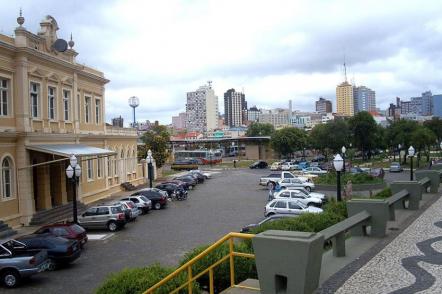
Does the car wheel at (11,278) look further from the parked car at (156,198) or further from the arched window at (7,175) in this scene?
the parked car at (156,198)

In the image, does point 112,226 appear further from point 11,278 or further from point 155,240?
point 11,278

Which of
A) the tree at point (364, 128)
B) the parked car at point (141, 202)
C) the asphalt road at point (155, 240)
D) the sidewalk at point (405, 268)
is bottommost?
the asphalt road at point (155, 240)

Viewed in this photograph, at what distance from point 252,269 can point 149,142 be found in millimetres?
57065

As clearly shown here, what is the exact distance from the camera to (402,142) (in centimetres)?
7162

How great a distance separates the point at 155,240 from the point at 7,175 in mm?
11093

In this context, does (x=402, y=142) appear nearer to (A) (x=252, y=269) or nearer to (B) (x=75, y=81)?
(B) (x=75, y=81)

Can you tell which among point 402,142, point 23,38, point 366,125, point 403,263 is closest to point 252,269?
point 403,263

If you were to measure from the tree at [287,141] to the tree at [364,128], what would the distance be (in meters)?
18.9

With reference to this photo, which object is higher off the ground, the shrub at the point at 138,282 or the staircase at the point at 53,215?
the shrub at the point at 138,282

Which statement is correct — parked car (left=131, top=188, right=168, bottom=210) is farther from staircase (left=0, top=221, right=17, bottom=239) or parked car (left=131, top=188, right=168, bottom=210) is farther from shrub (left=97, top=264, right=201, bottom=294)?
shrub (left=97, top=264, right=201, bottom=294)

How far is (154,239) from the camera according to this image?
24297mm

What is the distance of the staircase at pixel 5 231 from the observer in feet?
86.1

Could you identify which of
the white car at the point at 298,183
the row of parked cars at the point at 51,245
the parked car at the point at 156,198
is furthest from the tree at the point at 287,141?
the row of parked cars at the point at 51,245

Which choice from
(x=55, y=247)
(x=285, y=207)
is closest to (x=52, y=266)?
(x=55, y=247)
